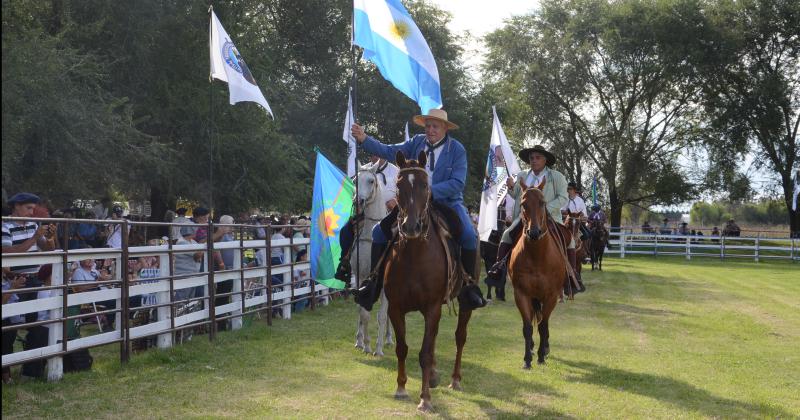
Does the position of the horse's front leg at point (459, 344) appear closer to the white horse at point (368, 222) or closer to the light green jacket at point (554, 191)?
the white horse at point (368, 222)

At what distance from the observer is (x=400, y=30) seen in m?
9.83

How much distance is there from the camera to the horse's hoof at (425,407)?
7.23 m

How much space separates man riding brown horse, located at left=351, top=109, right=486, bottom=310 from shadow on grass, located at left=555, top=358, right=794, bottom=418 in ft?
5.99

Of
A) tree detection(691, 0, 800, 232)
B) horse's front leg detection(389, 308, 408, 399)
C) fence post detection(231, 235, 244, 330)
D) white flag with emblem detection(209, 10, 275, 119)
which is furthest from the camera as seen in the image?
tree detection(691, 0, 800, 232)

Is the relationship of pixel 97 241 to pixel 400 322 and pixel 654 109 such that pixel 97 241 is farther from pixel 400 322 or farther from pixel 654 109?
pixel 654 109

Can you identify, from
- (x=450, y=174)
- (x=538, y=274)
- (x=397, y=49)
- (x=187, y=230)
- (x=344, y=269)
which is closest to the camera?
(x=450, y=174)

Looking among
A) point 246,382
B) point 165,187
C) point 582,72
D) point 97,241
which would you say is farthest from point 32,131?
point 582,72

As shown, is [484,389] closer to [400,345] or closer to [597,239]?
[400,345]

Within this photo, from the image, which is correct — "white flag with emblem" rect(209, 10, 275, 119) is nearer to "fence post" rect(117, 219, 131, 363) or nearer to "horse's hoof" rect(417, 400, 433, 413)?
"fence post" rect(117, 219, 131, 363)

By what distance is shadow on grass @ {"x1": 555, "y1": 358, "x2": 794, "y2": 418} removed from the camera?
7559mm

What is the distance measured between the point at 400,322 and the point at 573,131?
152ft

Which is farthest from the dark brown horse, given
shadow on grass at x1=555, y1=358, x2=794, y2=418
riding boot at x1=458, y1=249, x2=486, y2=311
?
riding boot at x1=458, y1=249, x2=486, y2=311

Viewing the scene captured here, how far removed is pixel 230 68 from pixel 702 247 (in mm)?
36190

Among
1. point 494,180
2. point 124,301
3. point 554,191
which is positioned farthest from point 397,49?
point 494,180
